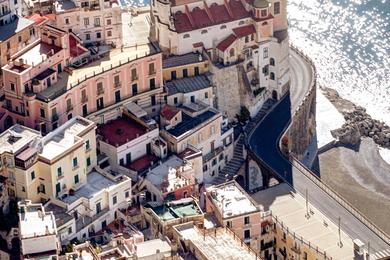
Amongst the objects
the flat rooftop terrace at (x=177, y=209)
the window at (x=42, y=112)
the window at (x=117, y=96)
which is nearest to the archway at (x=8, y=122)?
the window at (x=42, y=112)

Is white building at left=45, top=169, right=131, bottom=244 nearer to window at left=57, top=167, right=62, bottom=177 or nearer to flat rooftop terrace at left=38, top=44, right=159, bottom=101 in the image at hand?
window at left=57, top=167, right=62, bottom=177

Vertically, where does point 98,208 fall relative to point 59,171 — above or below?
below

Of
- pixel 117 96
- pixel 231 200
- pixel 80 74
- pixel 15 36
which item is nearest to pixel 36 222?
pixel 231 200

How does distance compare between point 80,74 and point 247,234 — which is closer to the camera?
point 247,234

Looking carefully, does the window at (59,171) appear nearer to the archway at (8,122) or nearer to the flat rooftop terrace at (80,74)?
the flat rooftop terrace at (80,74)

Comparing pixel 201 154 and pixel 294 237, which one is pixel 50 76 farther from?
pixel 294 237

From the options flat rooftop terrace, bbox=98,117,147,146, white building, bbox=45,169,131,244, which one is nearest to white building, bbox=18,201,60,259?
white building, bbox=45,169,131,244

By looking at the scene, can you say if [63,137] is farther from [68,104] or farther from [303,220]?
[303,220]
